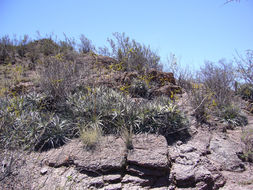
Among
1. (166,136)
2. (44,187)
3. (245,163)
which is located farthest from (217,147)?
(44,187)

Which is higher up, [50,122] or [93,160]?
[50,122]

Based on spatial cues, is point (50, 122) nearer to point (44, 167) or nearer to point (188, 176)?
point (44, 167)

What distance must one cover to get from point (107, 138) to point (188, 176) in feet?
5.49

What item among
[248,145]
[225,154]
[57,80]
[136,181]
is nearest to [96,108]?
[57,80]

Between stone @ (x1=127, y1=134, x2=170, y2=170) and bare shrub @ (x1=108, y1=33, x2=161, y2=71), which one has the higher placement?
bare shrub @ (x1=108, y1=33, x2=161, y2=71)

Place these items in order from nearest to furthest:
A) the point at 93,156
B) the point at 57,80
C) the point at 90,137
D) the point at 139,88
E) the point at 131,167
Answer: the point at 131,167 → the point at 93,156 → the point at 90,137 → the point at 57,80 → the point at 139,88

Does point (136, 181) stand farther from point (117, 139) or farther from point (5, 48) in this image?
point (5, 48)

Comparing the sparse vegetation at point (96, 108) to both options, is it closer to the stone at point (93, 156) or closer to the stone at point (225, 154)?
the stone at point (93, 156)

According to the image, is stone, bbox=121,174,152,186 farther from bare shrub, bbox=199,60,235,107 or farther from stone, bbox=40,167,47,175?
bare shrub, bbox=199,60,235,107

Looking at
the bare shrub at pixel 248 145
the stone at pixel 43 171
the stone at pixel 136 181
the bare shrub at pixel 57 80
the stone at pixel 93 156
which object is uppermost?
the bare shrub at pixel 57 80

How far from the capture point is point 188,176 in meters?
3.60

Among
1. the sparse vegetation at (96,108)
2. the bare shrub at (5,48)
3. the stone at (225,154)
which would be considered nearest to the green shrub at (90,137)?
the sparse vegetation at (96,108)

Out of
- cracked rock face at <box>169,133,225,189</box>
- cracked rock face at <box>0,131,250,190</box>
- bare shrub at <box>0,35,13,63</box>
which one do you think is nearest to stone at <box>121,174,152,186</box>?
cracked rock face at <box>0,131,250,190</box>

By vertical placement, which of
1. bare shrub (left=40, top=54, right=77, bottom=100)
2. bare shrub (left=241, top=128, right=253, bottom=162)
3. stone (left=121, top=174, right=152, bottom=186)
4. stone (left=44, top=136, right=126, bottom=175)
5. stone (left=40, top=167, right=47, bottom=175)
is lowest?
stone (left=121, top=174, right=152, bottom=186)
